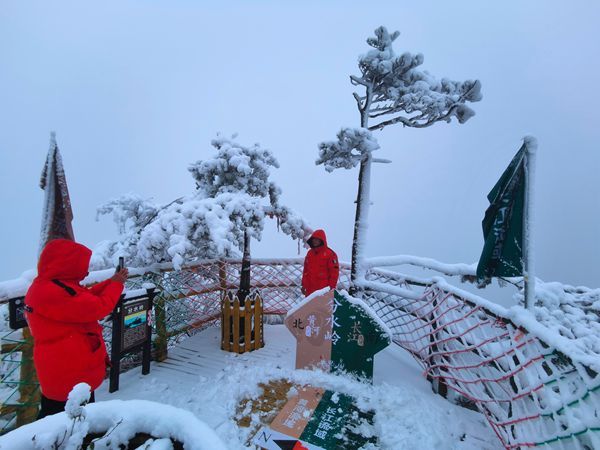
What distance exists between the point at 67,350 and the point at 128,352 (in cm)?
181

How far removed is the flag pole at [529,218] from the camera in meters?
2.84

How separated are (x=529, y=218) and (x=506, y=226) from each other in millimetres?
220

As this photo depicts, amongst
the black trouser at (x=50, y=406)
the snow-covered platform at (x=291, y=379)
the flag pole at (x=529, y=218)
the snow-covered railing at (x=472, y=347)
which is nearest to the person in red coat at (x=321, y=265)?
the snow-covered railing at (x=472, y=347)

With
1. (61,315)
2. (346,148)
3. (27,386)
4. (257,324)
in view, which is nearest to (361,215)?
(346,148)

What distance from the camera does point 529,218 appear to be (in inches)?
112

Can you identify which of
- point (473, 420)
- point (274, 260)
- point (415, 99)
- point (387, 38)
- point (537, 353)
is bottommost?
point (473, 420)

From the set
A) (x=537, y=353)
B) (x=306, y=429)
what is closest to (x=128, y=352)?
(x=306, y=429)

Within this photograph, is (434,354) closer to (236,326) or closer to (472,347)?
(472,347)

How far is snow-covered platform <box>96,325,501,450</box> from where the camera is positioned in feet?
9.98

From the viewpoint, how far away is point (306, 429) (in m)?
2.88

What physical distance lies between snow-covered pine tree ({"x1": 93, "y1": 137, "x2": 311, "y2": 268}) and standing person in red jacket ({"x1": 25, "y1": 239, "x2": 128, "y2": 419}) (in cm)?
162

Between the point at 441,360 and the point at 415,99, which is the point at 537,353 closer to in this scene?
the point at 441,360

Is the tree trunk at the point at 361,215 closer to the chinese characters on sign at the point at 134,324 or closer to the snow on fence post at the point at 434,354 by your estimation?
the snow on fence post at the point at 434,354

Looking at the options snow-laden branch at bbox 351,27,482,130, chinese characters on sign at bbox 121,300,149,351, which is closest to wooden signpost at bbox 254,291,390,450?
chinese characters on sign at bbox 121,300,149,351
